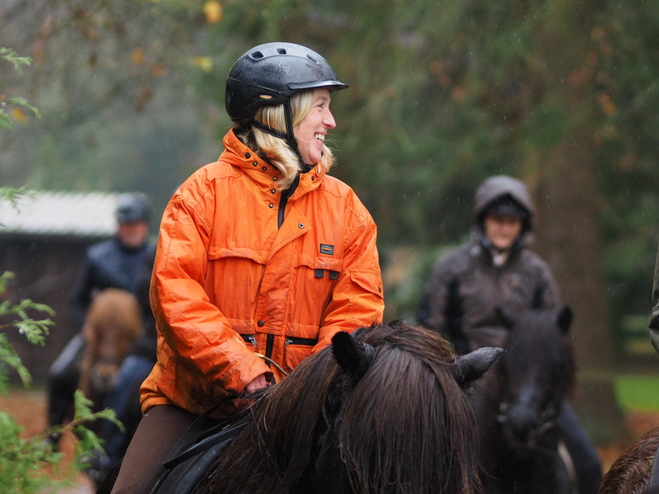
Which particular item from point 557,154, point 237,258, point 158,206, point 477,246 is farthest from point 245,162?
point 158,206

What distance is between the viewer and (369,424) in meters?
3.10

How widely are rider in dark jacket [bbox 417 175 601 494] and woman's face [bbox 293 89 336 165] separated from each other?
13.0ft

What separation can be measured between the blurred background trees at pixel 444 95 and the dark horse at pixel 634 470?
5.65 meters

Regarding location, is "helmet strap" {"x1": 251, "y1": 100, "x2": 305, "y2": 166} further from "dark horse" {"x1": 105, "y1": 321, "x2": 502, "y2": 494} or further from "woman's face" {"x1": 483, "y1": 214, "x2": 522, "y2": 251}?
"woman's face" {"x1": 483, "y1": 214, "x2": 522, "y2": 251}

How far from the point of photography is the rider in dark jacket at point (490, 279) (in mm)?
8133

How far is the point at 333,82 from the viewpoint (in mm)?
4211

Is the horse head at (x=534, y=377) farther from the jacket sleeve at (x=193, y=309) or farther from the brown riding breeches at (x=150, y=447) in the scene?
the jacket sleeve at (x=193, y=309)

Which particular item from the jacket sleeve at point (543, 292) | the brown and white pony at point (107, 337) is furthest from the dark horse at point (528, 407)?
the brown and white pony at point (107, 337)

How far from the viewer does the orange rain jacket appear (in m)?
3.90

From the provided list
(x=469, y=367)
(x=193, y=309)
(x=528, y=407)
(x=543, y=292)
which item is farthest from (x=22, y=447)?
(x=543, y=292)

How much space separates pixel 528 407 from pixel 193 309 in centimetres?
351

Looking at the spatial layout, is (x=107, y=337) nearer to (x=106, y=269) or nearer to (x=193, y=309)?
(x=106, y=269)

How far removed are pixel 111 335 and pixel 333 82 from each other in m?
6.10

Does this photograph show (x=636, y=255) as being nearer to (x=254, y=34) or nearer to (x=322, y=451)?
(x=254, y=34)
